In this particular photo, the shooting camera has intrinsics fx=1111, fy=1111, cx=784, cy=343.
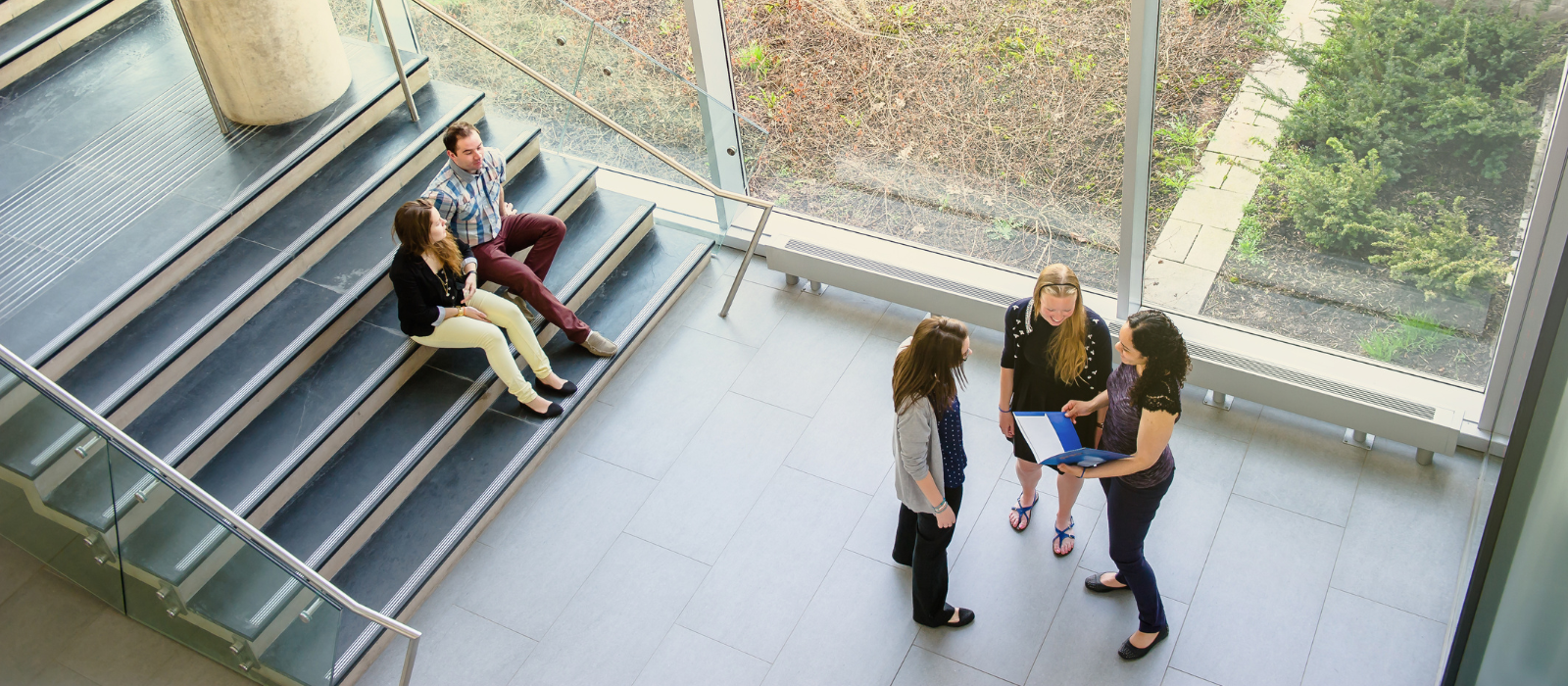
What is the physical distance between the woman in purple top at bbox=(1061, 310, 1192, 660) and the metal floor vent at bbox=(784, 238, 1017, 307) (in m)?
1.59

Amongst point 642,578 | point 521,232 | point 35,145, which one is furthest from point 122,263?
point 642,578

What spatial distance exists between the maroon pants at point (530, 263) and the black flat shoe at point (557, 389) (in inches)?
10.8

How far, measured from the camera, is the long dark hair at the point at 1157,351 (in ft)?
11.0

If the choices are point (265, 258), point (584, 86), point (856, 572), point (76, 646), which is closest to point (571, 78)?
point (584, 86)

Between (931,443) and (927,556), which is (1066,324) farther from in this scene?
(927,556)

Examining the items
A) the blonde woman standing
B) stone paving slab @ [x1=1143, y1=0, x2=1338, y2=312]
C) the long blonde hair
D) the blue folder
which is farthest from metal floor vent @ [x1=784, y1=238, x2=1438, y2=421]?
the blue folder

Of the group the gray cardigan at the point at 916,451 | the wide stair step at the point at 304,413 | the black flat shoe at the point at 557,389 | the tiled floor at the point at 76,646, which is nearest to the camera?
the gray cardigan at the point at 916,451

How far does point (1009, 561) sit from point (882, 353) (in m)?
1.43

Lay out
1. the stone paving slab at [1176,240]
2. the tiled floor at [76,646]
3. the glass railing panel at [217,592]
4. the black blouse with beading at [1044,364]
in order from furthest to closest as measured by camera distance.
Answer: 1. the stone paving slab at [1176,240]
2. the tiled floor at [76,646]
3. the black blouse with beading at [1044,364]
4. the glass railing panel at [217,592]

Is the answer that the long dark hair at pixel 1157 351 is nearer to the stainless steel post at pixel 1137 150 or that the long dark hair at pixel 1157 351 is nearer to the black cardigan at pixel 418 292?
the stainless steel post at pixel 1137 150

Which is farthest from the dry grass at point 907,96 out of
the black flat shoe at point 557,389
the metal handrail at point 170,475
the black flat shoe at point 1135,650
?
the metal handrail at point 170,475

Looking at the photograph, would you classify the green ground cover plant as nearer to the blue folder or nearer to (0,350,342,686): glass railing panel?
the blue folder

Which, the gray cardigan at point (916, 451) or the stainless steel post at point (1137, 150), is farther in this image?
the stainless steel post at point (1137, 150)

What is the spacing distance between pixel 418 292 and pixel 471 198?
1.91 feet
